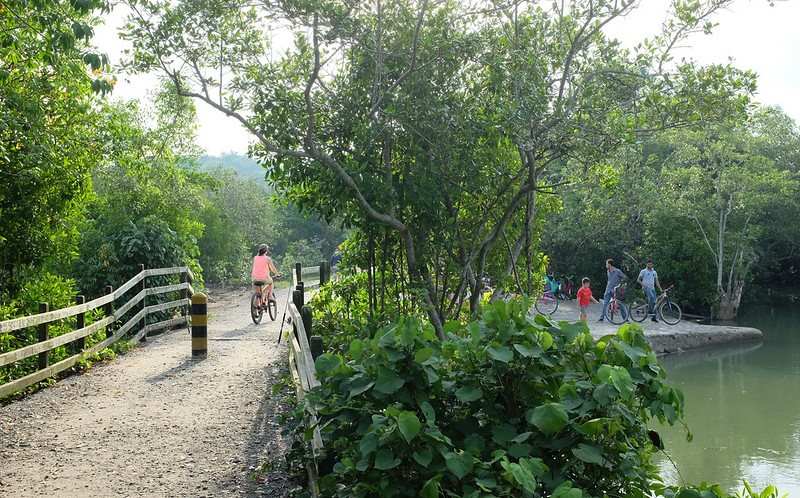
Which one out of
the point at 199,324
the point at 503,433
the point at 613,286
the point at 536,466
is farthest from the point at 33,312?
the point at 613,286

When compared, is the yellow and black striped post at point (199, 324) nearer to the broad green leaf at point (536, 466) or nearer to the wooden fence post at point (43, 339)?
the wooden fence post at point (43, 339)

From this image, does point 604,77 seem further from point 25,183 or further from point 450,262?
point 25,183

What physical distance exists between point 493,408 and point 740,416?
48.4 ft

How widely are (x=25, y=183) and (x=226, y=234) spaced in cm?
2251

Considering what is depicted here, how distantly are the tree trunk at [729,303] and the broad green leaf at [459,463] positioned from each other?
98.5 ft

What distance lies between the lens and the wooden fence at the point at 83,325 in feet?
29.5

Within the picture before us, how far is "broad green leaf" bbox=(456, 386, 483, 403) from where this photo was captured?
3.28 meters

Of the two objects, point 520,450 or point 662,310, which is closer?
point 520,450

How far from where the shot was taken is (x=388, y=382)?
3.29 m

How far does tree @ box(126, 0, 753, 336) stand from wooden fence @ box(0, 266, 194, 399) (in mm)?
3380

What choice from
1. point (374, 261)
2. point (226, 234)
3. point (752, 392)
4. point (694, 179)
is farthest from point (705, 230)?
point (374, 261)

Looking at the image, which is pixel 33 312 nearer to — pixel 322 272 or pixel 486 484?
pixel 322 272

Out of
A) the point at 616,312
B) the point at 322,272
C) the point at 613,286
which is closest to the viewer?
the point at 322,272

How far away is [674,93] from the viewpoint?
7965mm
